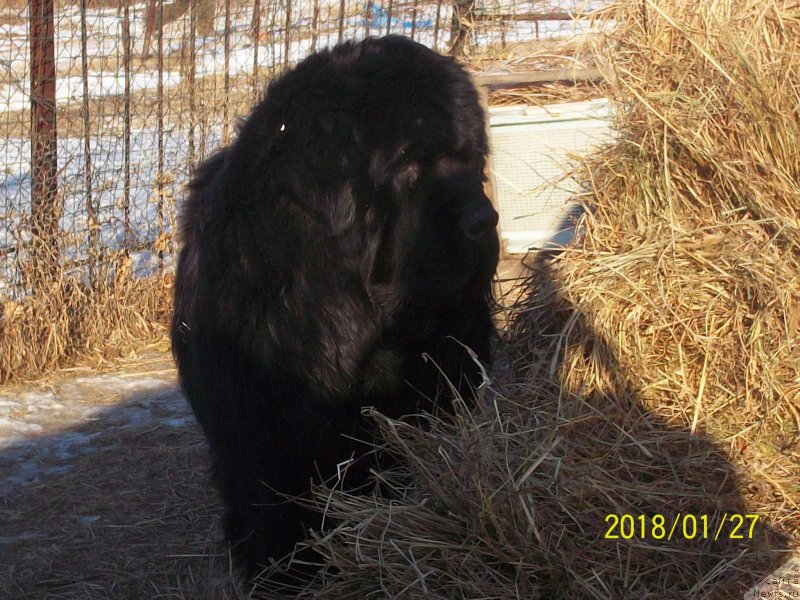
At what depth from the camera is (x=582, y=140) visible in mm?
5418

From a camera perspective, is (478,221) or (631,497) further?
(478,221)

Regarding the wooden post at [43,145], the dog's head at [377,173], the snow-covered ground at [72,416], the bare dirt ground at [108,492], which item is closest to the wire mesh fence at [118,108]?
the wooden post at [43,145]

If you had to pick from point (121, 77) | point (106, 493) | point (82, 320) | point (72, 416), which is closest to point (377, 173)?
point (106, 493)

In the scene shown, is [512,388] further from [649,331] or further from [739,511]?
[739,511]

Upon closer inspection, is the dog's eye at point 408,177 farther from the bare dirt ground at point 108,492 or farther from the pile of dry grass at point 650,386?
the bare dirt ground at point 108,492

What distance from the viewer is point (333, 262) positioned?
119 inches

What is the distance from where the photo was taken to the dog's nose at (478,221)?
9.55ft

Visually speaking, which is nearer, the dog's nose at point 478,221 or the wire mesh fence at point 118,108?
the dog's nose at point 478,221

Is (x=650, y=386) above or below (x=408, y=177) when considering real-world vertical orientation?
below

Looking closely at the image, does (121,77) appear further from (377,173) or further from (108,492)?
(377,173)

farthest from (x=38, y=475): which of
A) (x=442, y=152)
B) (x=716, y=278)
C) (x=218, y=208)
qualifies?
(x=716, y=278)
